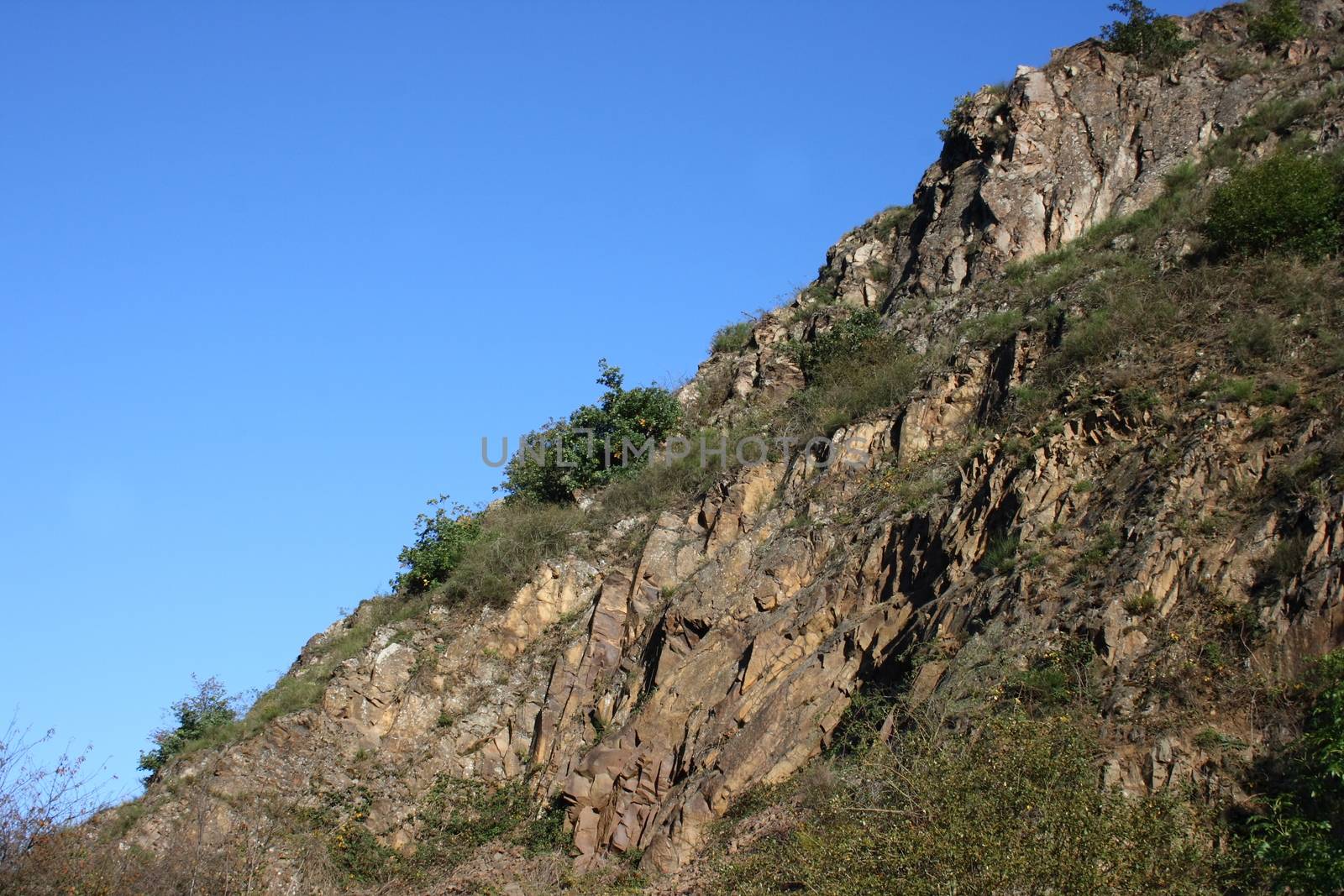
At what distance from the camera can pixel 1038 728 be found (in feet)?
46.4

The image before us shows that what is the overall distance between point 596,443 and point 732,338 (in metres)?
5.38

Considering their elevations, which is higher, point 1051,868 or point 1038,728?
point 1038,728

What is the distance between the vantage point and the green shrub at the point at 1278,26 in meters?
29.1

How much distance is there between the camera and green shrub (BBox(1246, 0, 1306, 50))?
29141 millimetres

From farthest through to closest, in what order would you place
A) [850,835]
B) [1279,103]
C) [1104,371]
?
[1279,103]
[1104,371]
[850,835]

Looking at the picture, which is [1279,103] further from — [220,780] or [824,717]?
[220,780]

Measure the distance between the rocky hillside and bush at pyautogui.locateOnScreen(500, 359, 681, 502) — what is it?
0.81 m

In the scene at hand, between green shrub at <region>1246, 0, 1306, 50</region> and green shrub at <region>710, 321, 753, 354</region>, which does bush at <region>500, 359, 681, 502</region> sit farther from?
green shrub at <region>1246, 0, 1306, 50</region>

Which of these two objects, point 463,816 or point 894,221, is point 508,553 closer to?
point 463,816

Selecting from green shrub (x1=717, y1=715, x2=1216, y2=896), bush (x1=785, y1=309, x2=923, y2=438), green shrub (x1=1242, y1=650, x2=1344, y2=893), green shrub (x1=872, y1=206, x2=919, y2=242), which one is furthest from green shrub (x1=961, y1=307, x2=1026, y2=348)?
green shrub (x1=1242, y1=650, x2=1344, y2=893)

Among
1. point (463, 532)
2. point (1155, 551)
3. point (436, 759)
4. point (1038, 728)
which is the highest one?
point (463, 532)

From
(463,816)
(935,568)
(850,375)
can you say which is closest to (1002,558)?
(935,568)

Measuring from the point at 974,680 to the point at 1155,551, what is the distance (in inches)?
117

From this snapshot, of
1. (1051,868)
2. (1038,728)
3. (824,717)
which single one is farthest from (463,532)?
(1051,868)
